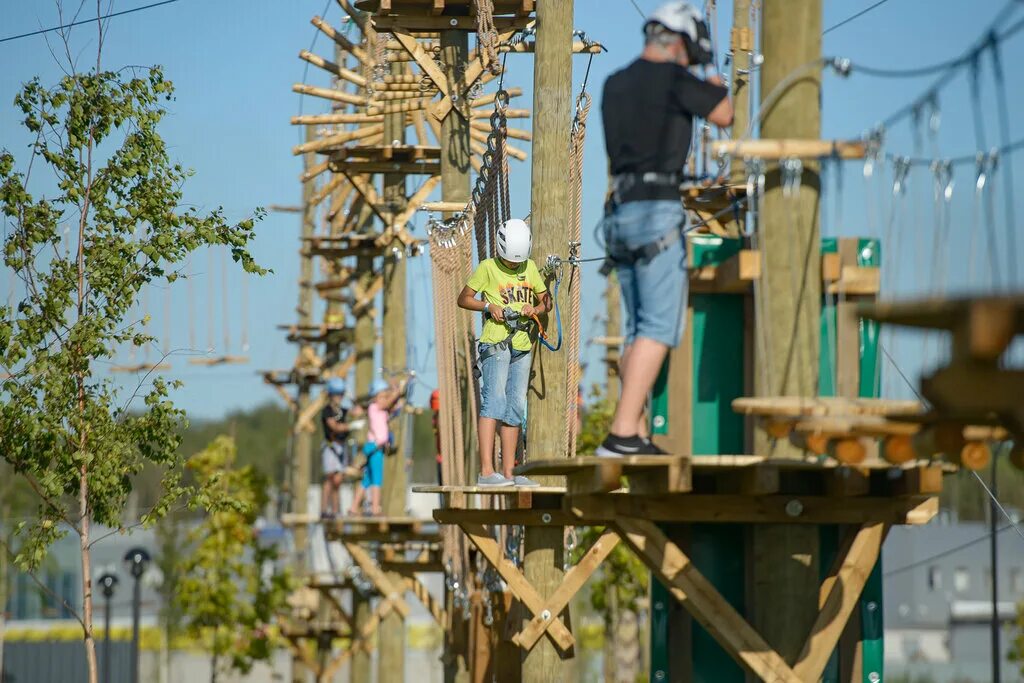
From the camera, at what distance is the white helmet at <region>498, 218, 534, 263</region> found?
10.3 metres

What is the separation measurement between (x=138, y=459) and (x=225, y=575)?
66.2ft

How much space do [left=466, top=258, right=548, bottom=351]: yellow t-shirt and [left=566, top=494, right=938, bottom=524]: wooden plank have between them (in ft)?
8.46

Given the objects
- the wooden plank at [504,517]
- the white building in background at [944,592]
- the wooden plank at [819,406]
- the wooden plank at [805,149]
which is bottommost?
the white building in background at [944,592]

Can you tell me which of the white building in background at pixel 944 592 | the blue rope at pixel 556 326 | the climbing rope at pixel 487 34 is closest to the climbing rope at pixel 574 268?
the blue rope at pixel 556 326

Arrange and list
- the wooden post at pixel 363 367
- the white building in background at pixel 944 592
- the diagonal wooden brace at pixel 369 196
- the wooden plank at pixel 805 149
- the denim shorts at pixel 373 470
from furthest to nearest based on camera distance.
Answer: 1. the white building in background at pixel 944 592
2. the wooden post at pixel 363 367
3. the denim shorts at pixel 373 470
4. the diagonal wooden brace at pixel 369 196
5. the wooden plank at pixel 805 149

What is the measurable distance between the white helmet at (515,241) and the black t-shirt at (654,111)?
307 centimetres

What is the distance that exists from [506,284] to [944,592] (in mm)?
63139

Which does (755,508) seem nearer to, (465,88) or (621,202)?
(621,202)

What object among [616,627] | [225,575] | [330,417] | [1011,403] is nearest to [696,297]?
[1011,403]

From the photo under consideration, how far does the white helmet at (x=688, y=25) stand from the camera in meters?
7.09

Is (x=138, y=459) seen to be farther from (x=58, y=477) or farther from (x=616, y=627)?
(x=616, y=627)

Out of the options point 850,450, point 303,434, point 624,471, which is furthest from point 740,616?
point 303,434

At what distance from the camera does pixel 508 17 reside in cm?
1458

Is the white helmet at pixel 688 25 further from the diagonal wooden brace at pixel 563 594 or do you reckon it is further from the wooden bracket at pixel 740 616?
the diagonal wooden brace at pixel 563 594
